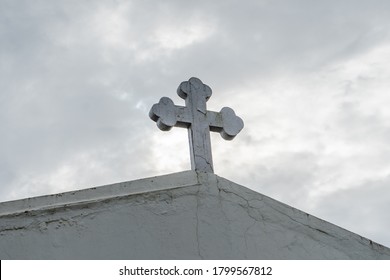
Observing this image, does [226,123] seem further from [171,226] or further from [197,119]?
[171,226]

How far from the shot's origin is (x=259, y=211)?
491cm

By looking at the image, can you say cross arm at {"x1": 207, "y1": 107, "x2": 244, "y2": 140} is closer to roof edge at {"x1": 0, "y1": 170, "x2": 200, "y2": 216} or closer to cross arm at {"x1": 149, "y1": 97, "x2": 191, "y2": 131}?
cross arm at {"x1": 149, "y1": 97, "x2": 191, "y2": 131}

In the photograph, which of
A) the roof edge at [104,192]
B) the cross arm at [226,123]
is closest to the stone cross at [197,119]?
the cross arm at [226,123]

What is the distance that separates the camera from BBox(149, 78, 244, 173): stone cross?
16.2ft

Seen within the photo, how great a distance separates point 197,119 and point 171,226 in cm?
91

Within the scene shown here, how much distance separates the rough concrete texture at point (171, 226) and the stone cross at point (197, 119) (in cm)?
18

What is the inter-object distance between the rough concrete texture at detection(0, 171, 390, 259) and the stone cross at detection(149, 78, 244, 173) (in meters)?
0.18

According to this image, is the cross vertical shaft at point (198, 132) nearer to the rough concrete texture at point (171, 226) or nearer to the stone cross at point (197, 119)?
the stone cross at point (197, 119)

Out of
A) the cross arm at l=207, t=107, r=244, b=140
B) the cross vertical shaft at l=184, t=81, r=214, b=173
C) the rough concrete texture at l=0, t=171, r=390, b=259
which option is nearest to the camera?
the rough concrete texture at l=0, t=171, r=390, b=259

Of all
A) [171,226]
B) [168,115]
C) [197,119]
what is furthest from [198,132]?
[171,226]

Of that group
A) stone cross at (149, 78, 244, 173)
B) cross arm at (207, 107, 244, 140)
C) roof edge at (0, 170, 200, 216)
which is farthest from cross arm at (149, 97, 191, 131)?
roof edge at (0, 170, 200, 216)

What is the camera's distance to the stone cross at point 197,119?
4.93m
